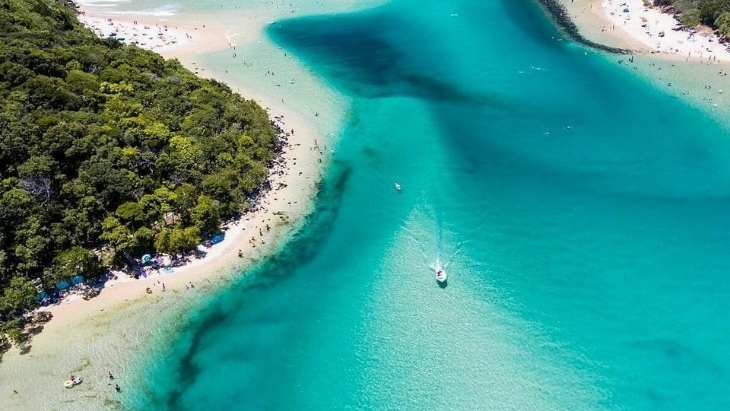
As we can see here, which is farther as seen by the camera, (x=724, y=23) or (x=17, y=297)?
(x=724, y=23)

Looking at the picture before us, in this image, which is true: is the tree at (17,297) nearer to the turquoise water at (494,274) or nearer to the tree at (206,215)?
the turquoise water at (494,274)

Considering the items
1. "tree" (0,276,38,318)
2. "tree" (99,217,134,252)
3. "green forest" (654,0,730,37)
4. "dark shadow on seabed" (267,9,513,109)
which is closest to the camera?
"tree" (0,276,38,318)

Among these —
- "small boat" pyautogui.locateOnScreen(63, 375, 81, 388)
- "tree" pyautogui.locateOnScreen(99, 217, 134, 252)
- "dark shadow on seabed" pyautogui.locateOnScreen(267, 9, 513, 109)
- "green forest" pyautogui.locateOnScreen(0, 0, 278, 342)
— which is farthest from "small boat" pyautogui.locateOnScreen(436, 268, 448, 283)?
"dark shadow on seabed" pyautogui.locateOnScreen(267, 9, 513, 109)

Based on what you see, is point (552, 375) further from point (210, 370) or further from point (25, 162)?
point (25, 162)

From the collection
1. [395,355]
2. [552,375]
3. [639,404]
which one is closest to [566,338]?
[552,375]

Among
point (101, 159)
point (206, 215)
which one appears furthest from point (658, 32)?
point (101, 159)

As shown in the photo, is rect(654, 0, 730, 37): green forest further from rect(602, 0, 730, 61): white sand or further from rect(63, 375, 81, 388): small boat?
rect(63, 375, 81, 388): small boat

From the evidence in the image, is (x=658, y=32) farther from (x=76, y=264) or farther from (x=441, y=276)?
(x=76, y=264)
